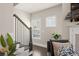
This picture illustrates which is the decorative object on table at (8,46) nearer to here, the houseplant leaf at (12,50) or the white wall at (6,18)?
the houseplant leaf at (12,50)

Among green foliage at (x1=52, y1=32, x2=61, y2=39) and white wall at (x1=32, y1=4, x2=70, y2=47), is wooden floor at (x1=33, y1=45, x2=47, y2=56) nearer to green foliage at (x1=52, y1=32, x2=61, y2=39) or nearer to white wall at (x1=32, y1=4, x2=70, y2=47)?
white wall at (x1=32, y1=4, x2=70, y2=47)

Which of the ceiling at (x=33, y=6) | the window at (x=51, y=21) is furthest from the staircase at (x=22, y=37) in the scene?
the window at (x=51, y=21)

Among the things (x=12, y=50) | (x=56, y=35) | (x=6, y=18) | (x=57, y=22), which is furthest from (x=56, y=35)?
(x=6, y=18)

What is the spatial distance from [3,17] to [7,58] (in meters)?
0.68

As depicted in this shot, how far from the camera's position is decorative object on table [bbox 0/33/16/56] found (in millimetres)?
2139

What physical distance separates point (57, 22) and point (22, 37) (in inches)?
25.8

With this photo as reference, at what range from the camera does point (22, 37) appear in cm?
241

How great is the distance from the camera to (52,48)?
2.32 meters

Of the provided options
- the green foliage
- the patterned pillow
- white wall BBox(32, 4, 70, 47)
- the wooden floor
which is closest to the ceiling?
white wall BBox(32, 4, 70, 47)

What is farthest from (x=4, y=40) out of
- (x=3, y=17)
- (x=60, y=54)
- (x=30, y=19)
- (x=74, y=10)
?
(x=74, y=10)

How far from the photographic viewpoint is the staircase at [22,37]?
2.32 meters

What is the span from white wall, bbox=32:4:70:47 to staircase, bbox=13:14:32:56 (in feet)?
0.45

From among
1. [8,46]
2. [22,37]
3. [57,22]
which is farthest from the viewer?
[22,37]

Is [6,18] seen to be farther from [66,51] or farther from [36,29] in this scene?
[66,51]
